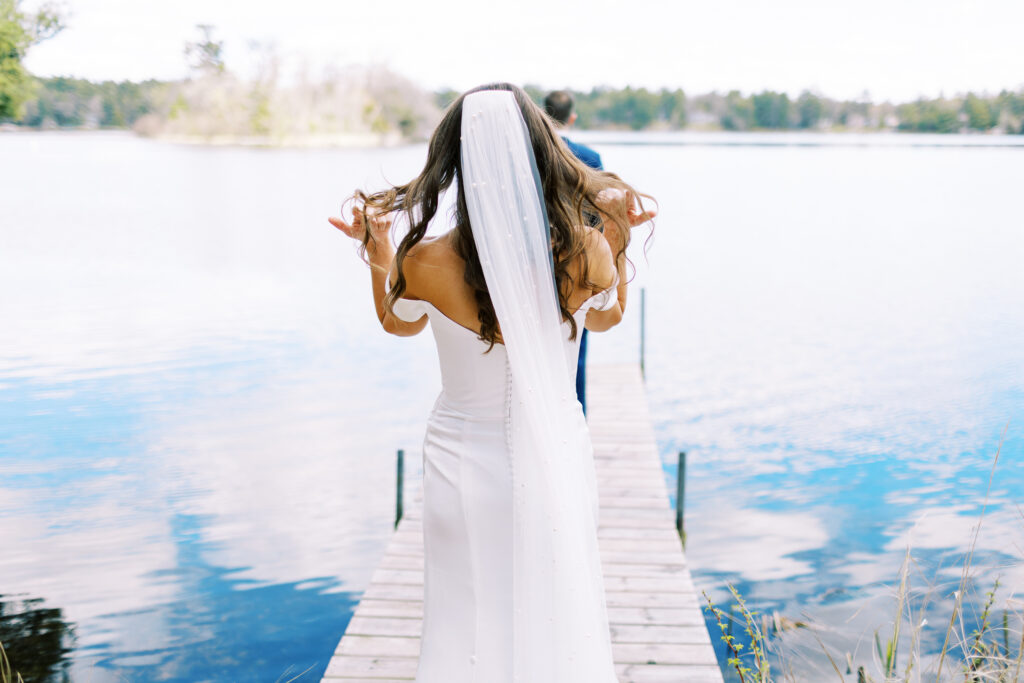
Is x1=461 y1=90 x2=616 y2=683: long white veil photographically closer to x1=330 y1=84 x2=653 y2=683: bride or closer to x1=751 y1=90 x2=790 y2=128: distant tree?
x1=330 y1=84 x2=653 y2=683: bride

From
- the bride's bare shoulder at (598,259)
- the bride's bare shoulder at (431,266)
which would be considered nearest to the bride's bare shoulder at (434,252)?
the bride's bare shoulder at (431,266)

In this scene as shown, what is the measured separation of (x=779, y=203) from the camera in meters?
30.5

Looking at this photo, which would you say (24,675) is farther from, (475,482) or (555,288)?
(555,288)

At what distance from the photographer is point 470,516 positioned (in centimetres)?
185

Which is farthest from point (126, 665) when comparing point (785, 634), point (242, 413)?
point (242, 413)

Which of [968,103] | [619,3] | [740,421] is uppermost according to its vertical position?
[619,3]

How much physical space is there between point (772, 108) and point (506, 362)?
3031cm

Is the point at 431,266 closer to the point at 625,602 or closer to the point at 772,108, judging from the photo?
the point at 625,602

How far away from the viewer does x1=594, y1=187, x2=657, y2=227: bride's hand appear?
180 cm

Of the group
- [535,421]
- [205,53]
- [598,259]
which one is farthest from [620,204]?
[205,53]

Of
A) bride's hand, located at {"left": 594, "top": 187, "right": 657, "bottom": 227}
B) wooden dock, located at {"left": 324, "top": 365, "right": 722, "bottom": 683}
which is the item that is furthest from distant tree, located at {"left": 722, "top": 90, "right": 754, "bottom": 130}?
bride's hand, located at {"left": 594, "top": 187, "right": 657, "bottom": 227}

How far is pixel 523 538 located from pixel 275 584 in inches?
170

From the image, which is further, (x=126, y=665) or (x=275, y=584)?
(x=275, y=584)

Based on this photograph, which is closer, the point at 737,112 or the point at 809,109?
the point at 809,109
